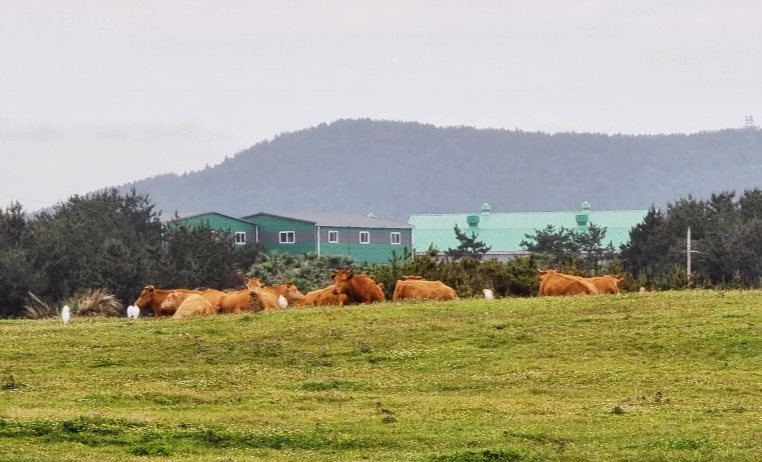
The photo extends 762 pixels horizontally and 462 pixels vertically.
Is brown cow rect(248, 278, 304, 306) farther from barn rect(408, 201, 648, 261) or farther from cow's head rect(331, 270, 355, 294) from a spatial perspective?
barn rect(408, 201, 648, 261)

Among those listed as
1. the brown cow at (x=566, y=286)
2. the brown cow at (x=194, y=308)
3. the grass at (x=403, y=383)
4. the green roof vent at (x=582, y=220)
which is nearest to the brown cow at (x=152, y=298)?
the brown cow at (x=194, y=308)

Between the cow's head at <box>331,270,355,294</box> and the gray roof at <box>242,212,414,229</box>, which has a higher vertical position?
the gray roof at <box>242,212,414,229</box>

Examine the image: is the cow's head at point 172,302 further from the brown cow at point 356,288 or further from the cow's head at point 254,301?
the brown cow at point 356,288

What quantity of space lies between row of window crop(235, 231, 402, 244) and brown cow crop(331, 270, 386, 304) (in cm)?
10351

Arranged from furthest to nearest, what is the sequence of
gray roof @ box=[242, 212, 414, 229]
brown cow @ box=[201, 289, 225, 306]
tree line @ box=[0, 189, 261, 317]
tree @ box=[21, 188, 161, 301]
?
gray roof @ box=[242, 212, 414, 229]
tree @ box=[21, 188, 161, 301]
tree line @ box=[0, 189, 261, 317]
brown cow @ box=[201, 289, 225, 306]

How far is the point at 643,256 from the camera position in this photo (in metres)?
102

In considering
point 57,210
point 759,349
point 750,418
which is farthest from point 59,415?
point 57,210

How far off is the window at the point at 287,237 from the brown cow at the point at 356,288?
4268 inches

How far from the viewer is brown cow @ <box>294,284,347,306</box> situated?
38.0 metres

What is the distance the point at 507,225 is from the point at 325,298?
440 feet

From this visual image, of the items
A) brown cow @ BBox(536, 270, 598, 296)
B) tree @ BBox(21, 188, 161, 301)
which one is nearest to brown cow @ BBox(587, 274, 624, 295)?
brown cow @ BBox(536, 270, 598, 296)

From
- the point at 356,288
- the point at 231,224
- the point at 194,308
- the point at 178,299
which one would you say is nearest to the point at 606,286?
the point at 356,288

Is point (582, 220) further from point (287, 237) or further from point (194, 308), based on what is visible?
point (194, 308)

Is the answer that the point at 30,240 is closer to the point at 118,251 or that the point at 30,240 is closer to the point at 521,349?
the point at 118,251
